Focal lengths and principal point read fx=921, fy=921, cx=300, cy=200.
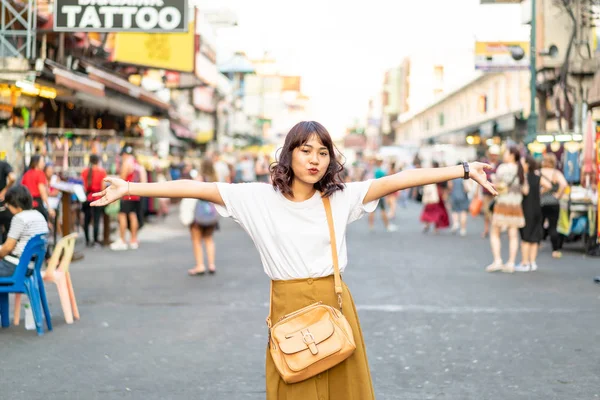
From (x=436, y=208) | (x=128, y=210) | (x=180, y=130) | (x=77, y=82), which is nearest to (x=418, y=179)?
(x=128, y=210)

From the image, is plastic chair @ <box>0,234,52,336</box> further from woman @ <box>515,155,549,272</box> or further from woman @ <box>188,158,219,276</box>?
woman @ <box>515,155,549,272</box>

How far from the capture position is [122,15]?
1169 centimetres

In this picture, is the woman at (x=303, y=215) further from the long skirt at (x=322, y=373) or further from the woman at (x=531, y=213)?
the woman at (x=531, y=213)

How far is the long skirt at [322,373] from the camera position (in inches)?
141

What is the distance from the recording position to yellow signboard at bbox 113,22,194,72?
23.0 m

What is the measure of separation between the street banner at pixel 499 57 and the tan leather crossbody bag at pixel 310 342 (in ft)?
73.9

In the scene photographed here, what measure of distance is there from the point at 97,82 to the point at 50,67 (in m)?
3.34


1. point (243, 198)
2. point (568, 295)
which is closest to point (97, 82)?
point (568, 295)

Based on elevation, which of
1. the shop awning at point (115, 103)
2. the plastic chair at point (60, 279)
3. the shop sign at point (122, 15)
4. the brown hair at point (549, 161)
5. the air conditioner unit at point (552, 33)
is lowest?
the plastic chair at point (60, 279)

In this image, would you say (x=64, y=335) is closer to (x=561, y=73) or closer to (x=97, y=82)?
(x=97, y=82)

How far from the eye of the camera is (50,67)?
628 inches

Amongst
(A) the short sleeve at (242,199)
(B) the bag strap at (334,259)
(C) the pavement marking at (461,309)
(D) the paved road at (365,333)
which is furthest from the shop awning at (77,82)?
(B) the bag strap at (334,259)

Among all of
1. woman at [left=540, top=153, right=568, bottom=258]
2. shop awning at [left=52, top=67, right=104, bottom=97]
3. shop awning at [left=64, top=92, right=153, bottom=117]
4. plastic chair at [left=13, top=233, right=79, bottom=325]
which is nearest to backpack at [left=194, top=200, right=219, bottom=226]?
plastic chair at [left=13, top=233, right=79, bottom=325]

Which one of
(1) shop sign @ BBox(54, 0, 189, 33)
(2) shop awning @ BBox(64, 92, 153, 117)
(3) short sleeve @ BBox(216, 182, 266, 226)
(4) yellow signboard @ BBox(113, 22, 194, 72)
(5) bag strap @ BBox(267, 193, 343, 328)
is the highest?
(4) yellow signboard @ BBox(113, 22, 194, 72)
